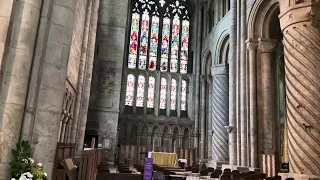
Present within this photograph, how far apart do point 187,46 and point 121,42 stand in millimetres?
8308

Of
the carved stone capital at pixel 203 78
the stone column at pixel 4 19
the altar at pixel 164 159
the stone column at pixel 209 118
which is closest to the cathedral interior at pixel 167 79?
the stone column at pixel 4 19

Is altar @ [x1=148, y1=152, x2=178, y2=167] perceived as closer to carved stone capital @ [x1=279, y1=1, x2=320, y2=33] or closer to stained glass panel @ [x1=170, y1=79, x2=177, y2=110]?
carved stone capital @ [x1=279, y1=1, x2=320, y2=33]

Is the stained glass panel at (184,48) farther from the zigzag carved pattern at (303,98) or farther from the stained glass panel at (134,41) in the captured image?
the zigzag carved pattern at (303,98)

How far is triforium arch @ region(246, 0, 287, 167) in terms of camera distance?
15297 mm

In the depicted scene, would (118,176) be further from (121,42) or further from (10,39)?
(121,42)

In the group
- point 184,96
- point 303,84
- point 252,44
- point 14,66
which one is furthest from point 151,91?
point 14,66

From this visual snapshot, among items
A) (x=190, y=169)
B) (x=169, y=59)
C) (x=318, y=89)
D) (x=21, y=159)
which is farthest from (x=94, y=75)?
(x=21, y=159)

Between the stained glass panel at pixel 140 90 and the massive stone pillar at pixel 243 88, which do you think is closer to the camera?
the massive stone pillar at pixel 243 88

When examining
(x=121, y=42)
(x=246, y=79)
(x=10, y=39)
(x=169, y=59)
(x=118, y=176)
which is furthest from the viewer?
(x=169, y=59)

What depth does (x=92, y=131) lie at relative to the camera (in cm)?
2122

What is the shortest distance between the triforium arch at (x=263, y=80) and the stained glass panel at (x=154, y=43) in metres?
12.5

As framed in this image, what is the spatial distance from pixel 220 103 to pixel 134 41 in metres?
11.0

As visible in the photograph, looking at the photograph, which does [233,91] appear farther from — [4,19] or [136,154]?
[4,19]

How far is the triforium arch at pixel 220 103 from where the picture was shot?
20391mm
